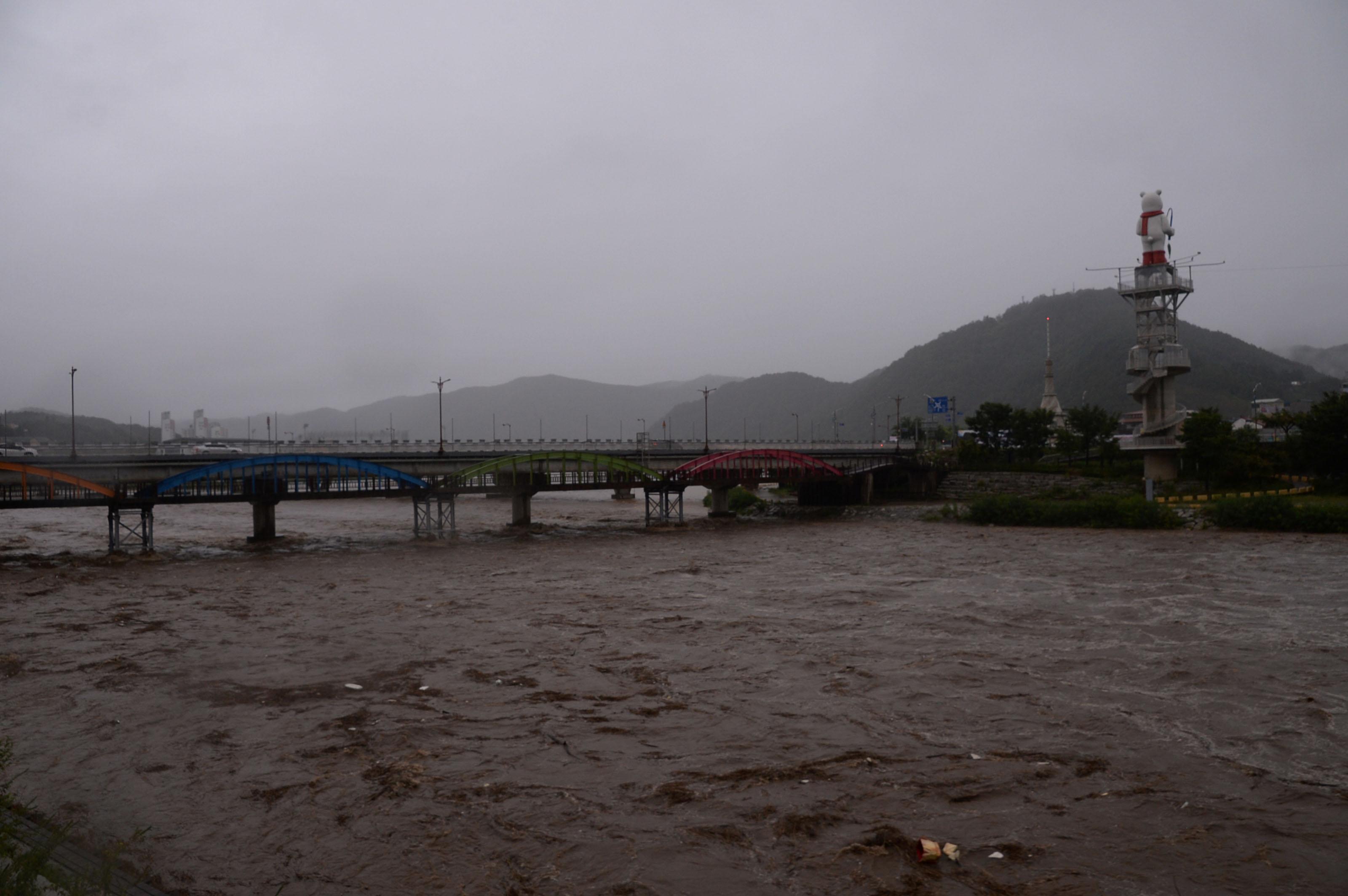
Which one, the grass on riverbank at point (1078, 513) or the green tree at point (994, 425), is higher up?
the green tree at point (994, 425)

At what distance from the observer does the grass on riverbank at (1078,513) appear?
2382 inches

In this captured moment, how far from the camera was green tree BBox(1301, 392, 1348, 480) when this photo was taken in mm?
64938

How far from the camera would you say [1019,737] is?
56.6ft

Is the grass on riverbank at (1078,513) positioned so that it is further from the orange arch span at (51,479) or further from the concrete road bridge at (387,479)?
the orange arch span at (51,479)

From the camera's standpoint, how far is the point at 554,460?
67.5 meters

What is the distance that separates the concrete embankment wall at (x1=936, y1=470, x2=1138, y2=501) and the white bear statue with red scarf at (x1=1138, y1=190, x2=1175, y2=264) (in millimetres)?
23399

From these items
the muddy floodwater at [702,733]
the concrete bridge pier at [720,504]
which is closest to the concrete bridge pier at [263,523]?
the muddy floodwater at [702,733]

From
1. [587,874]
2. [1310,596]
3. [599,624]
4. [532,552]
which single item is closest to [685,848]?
[587,874]

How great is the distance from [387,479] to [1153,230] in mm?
78305

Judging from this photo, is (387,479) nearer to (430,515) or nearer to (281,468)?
(430,515)

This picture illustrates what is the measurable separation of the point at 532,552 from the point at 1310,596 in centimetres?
4182

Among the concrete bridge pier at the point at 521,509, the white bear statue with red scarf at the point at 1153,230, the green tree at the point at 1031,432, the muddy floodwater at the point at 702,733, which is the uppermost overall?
the white bear statue with red scarf at the point at 1153,230

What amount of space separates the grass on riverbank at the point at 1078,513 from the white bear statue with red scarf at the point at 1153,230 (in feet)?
98.1

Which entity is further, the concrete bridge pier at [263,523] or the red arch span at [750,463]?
the red arch span at [750,463]
